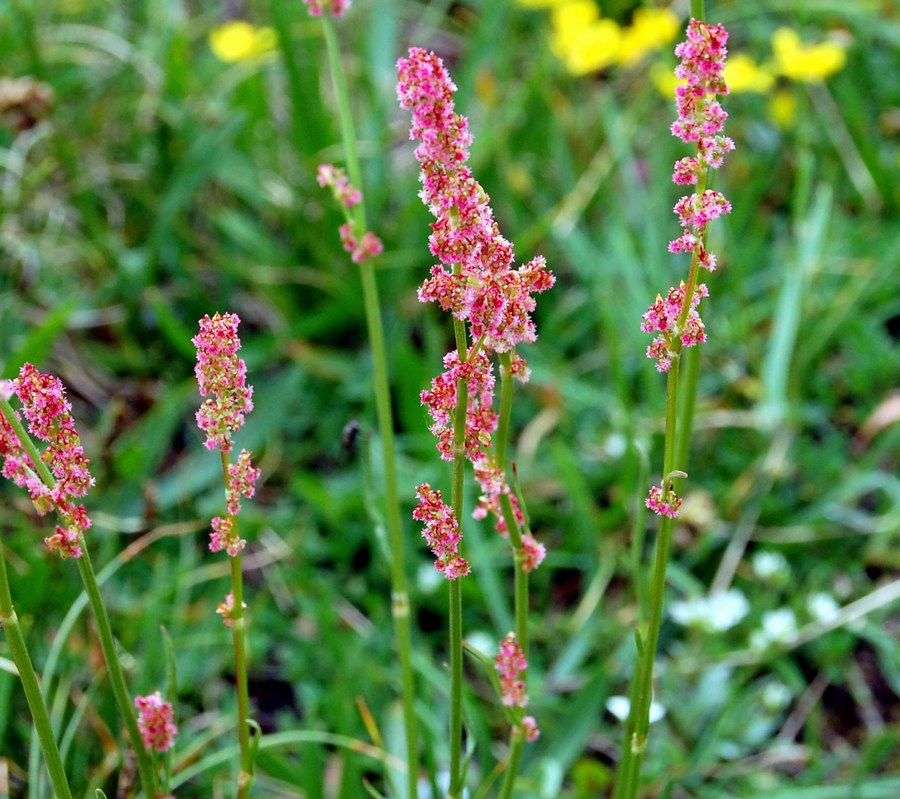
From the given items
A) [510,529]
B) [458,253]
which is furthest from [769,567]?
[458,253]

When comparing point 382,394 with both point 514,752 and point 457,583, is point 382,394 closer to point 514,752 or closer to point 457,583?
point 457,583

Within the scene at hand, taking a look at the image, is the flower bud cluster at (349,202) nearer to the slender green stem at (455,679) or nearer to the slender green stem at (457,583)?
the slender green stem at (457,583)

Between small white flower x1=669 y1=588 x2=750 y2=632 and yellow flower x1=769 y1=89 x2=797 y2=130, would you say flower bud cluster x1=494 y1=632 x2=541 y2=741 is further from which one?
yellow flower x1=769 y1=89 x2=797 y2=130

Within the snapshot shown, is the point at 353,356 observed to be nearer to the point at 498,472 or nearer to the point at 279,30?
the point at 279,30

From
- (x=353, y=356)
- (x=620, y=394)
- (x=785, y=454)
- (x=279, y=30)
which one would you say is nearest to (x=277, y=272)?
(x=353, y=356)

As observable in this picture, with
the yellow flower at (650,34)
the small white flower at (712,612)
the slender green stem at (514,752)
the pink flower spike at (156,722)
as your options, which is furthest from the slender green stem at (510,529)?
Result: the yellow flower at (650,34)

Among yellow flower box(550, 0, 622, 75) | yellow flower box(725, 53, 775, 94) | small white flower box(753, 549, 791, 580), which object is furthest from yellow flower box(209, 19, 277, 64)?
small white flower box(753, 549, 791, 580)
